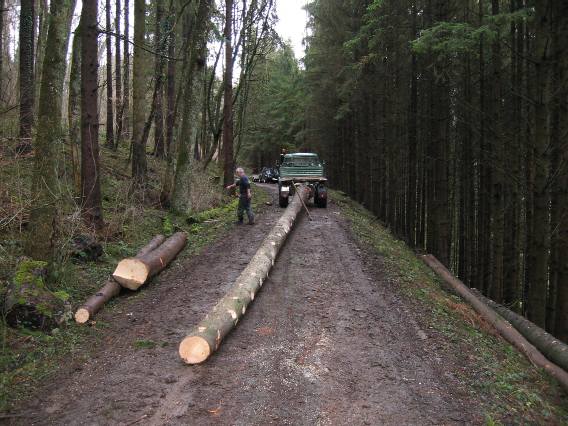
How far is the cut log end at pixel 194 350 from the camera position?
207 inches

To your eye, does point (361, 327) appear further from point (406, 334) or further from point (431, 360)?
point (431, 360)

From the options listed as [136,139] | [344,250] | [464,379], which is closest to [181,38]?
[136,139]

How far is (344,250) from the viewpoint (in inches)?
430

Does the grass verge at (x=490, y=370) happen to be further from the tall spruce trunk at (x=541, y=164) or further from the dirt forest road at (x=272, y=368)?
the tall spruce trunk at (x=541, y=164)

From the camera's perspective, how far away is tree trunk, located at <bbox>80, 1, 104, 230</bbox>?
9.62 metres


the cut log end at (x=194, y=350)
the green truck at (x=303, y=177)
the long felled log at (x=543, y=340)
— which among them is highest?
the green truck at (x=303, y=177)

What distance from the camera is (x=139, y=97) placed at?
1379cm

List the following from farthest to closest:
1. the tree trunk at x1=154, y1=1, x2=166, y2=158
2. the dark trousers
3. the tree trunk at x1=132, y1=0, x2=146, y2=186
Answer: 1. the tree trunk at x1=154, y1=1, x2=166, y2=158
2. the tree trunk at x1=132, y1=0, x2=146, y2=186
3. the dark trousers

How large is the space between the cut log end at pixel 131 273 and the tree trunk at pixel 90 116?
245 centimetres

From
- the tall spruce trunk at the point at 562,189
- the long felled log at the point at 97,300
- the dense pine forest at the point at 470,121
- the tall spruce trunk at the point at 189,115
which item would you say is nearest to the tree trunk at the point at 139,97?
the tall spruce trunk at the point at 189,115

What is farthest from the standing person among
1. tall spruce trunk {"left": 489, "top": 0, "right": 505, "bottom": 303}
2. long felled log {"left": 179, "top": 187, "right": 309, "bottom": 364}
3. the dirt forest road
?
tall spruce trunk {"left": 489, "top": 0, "right": 505, "bottom": 303}

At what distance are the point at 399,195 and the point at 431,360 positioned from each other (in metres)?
17.2

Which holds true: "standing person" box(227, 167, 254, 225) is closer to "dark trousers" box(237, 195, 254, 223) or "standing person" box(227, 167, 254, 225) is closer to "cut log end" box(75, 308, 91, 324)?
"dark trousers" box(237, 195, 254, 223)

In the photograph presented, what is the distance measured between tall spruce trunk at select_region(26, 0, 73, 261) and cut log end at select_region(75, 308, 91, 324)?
51.1 inches
